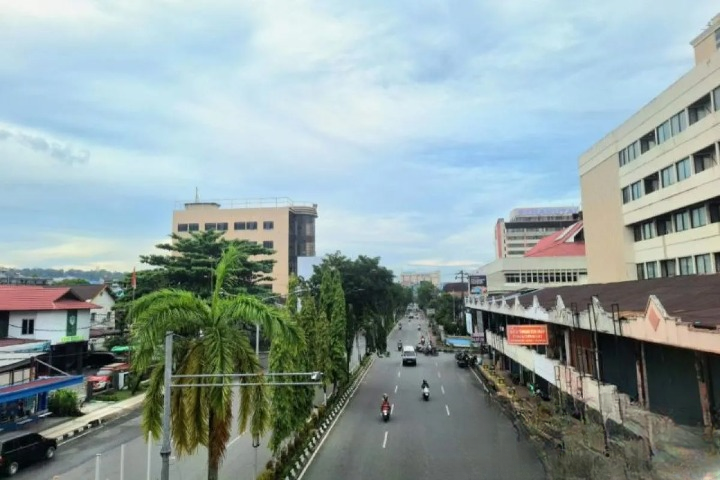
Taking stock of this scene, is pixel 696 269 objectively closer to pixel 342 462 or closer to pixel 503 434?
pixel 503 434

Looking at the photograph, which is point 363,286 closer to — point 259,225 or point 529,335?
point 529,335

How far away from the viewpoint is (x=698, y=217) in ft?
100

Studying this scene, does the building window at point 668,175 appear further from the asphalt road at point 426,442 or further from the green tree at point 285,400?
the green tree at point 285,400

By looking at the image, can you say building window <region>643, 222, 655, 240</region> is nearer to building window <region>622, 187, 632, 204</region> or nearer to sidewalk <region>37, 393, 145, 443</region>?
building window <region>622, 187, 632, 204</region>

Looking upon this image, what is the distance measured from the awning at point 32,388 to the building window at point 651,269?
1485 inches

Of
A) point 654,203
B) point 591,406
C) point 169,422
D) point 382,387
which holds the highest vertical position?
point 654,203

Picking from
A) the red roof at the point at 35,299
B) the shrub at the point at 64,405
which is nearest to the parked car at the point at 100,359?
the red roof at the point at 35,299

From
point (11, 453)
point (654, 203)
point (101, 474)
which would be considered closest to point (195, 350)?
point (101, 474)

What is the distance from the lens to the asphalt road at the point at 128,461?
19344mm

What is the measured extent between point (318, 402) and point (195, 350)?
69.6 feet

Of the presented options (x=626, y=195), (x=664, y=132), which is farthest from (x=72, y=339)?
(x=664, y=132)

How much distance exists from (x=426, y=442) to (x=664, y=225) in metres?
23.5

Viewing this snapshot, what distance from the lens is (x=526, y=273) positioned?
6925cm

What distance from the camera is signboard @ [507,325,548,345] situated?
82.5 ft
